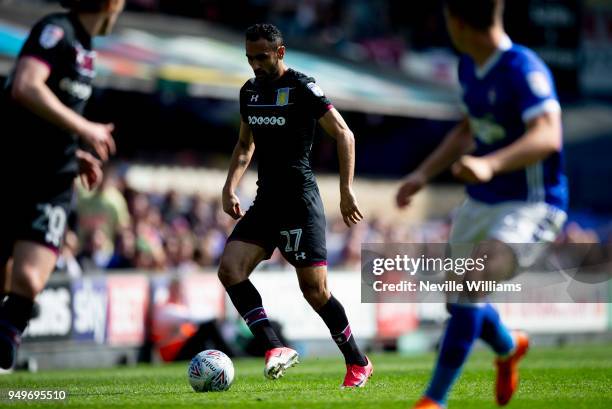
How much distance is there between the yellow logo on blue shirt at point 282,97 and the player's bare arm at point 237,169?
45 centimetres

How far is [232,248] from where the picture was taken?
9578 mm

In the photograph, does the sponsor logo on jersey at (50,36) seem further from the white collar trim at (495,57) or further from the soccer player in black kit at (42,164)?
the white collar trim at (495,57)

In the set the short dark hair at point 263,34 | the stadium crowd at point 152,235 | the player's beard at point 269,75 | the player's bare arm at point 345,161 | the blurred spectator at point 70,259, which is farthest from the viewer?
the stadium crowd at point 152,235

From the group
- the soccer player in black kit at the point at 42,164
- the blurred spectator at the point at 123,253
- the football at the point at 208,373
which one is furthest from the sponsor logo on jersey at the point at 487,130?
the blurred spectator at the point at 123,253

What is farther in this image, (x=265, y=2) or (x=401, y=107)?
(x=265, y=2)

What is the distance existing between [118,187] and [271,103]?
1027 centimetres

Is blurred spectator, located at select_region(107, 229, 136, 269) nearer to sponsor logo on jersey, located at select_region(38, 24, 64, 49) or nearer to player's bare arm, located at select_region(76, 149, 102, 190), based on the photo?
player's bare arm, located at select_region(76, 149, 102, 190)

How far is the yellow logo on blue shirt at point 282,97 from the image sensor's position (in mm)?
9633

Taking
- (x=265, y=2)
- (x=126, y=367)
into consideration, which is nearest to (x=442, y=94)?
(x=265, y=2)

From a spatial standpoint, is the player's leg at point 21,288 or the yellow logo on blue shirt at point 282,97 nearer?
the player's leg at point 21,288

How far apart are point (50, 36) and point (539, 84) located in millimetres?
3030

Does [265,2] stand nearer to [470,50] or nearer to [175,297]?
[175,297]

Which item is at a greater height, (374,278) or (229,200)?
(229,200)

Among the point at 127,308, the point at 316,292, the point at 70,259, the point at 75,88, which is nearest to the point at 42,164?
the point at 75,88
